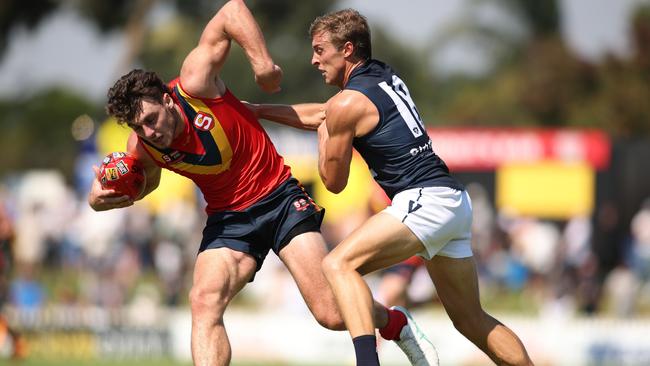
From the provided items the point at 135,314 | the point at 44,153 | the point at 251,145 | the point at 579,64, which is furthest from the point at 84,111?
the point at 251,145

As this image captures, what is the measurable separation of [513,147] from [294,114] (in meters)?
15.4

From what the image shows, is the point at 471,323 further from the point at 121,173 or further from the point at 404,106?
the point at 121,173

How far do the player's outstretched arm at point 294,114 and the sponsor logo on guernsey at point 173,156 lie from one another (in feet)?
2.23

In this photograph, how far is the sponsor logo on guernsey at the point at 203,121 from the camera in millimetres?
7316

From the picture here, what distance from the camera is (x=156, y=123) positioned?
23.0 feet

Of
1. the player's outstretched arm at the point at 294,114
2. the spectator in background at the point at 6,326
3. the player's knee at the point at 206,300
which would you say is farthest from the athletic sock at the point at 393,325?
the spectator in background at the point at 6,326

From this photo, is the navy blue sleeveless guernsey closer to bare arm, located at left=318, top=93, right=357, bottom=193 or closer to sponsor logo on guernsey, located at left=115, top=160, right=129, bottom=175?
bare arm, located at left=318, top=93, right=357, bottom=193

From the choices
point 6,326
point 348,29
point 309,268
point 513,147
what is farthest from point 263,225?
point 513,147

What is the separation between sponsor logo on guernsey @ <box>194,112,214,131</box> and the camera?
24.0 feet

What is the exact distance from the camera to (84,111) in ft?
161

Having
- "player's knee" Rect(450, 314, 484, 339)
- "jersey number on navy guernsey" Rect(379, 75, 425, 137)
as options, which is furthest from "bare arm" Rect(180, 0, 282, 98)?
"player's knee" Rect(450, 314, 484, 339)

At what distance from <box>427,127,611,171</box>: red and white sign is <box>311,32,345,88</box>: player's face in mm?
14842

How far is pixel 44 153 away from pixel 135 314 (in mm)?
26351

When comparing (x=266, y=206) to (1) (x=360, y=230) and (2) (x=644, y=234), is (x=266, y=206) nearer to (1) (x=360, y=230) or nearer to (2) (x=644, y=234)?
(1) (x=360, y=230)
